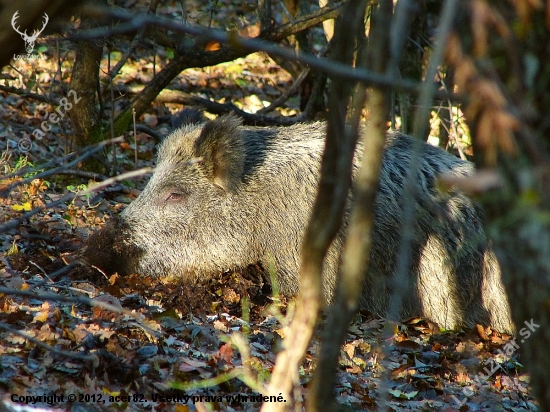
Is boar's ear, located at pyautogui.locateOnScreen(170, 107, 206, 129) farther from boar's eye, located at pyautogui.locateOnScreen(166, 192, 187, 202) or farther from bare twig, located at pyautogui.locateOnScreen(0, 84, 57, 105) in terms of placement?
bare twig, located at pyautogui.locateOnScreen(0, 84, 57, 105)

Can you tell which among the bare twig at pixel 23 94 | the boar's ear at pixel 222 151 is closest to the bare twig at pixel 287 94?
the bare twig at pixel 23 94

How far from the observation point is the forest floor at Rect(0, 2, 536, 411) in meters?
3.59

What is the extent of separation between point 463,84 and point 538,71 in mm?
436

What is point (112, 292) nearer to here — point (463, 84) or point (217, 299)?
point (217, 299)

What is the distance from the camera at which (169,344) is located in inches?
174

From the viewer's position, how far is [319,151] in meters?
6.40

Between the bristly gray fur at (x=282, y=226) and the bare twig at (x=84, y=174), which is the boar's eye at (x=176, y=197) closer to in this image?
the bristly gray fur at (x=282, y=226)

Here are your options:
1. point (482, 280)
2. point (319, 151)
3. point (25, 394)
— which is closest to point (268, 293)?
point (319, 151)

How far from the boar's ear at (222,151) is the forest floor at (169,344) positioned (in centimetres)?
93

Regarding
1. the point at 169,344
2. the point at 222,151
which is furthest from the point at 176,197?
the point at 169,344

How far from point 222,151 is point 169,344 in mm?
2348

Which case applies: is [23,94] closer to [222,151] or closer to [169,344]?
[222,151]

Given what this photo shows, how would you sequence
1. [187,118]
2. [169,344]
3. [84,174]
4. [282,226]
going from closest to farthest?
1. [169,344]
2. [282,226]
3. [187,118]
4. [84,174]

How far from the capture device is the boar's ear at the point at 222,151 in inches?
247
